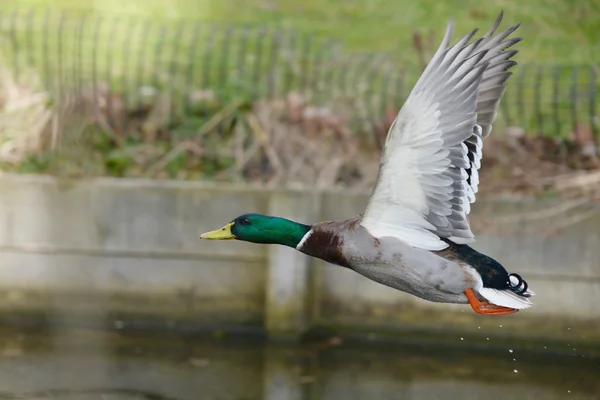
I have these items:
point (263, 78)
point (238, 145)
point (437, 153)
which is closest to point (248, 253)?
point (238, 145)

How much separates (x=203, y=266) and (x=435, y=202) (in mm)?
3534

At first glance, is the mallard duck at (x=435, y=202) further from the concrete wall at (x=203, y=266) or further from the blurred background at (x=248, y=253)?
the concrete wall at (x=203, y=266)

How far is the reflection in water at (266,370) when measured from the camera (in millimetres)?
6488

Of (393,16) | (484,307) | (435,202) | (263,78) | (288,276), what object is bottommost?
(288,276)

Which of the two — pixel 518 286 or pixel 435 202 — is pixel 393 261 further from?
pixel 518 286

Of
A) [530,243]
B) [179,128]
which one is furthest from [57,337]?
[530,243]

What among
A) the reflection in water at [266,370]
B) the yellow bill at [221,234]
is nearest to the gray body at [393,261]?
the yellow bill at [221,234]

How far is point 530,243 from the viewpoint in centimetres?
698

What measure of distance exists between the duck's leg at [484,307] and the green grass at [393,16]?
696cm

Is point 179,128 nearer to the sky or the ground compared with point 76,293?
nearer to the sky

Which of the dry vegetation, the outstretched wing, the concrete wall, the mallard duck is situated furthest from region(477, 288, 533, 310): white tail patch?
the dry vegetation

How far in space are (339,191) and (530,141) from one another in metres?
1.67

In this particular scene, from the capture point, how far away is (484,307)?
397 cm

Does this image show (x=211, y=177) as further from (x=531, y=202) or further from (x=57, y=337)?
(x=531, y=202)
